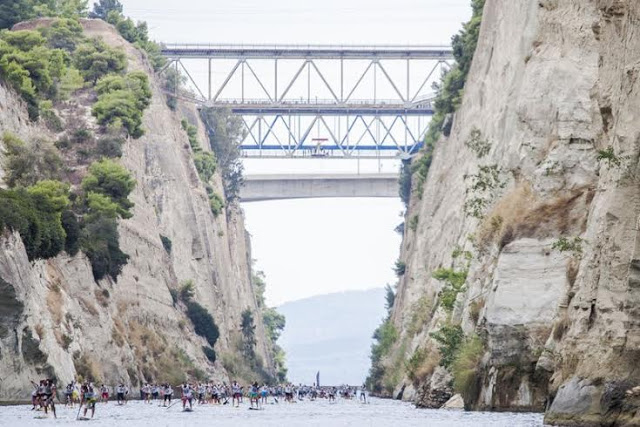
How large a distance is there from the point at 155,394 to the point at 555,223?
38.5m

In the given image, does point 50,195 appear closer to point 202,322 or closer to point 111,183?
point 111,183

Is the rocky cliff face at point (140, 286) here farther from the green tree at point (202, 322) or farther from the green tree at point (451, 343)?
the green tree at point (451, 343)

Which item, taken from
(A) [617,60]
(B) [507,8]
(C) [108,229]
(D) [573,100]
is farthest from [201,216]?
(A) [617,60]

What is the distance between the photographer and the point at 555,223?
173 feet

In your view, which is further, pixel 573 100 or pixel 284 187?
pixel 284 187

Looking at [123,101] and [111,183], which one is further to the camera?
[123,101]

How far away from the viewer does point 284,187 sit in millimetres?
148000

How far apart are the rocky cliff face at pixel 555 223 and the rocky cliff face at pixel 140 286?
17136 mm

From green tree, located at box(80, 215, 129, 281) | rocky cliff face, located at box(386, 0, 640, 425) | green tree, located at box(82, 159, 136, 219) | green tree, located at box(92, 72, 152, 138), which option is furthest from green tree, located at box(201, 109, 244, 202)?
rocky cliff face, located at box(386, 0, 640, 425)

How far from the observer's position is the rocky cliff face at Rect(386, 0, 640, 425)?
39156 millimetres

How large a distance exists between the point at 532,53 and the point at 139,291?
41.2m

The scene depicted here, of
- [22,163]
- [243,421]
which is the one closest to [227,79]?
[22,163]

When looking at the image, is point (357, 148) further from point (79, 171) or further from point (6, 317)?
point (6, 317)

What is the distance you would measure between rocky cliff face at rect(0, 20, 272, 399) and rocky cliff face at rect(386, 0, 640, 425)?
17136 millimetres
